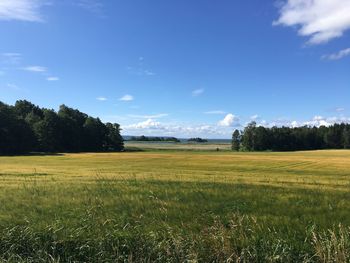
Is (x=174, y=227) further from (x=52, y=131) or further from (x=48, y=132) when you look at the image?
(x=52, y=131)

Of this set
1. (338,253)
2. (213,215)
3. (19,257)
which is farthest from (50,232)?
(338,253)

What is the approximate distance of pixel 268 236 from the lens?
395 inches

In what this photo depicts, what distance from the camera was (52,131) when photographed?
5915 inches

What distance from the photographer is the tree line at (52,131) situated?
433ft

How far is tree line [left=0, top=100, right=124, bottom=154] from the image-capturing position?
433 feet

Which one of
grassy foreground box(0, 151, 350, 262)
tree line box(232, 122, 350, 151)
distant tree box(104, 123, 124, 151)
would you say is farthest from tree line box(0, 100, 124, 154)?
grassy foreground box(0, 151, 350, 262)

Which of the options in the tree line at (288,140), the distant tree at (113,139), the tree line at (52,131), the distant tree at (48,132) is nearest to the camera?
the tree line at (52,131)

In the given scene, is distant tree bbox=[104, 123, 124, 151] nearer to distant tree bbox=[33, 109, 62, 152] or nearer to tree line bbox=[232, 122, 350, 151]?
distant tree bbox=[33, 109, 62, 152]

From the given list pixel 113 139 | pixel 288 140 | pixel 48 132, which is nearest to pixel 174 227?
pixel 48 132

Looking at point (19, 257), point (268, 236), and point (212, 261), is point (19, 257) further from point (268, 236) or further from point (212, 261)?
point (268, 236)

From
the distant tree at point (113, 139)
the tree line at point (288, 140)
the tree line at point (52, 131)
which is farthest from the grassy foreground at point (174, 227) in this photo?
the tree line at point (288, 140)

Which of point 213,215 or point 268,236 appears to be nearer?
point 268,236

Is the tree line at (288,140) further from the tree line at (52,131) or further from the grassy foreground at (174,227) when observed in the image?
the grassy foreground at (174,227)

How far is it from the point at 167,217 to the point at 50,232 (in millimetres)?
2854
